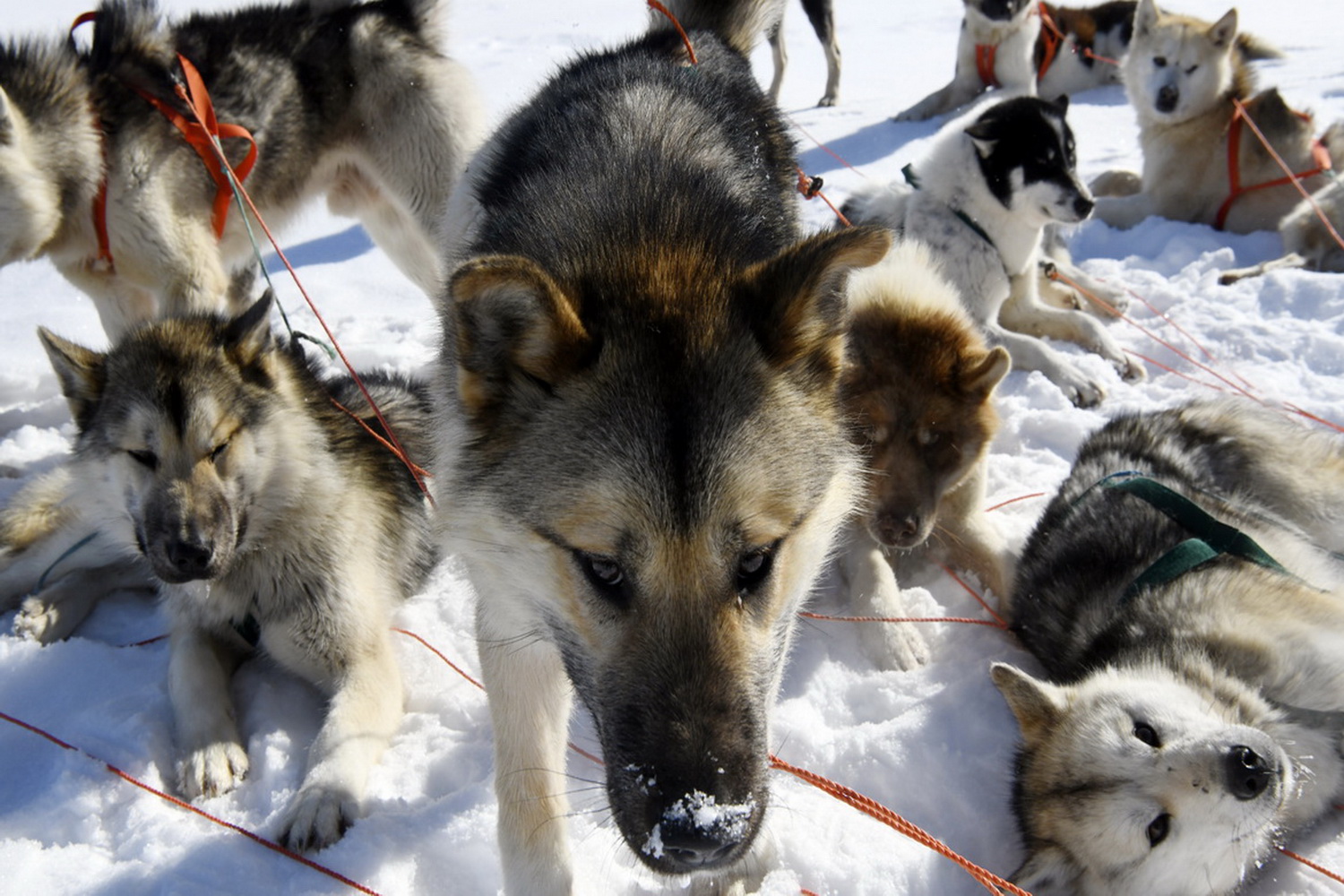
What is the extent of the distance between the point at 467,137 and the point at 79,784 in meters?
3.53

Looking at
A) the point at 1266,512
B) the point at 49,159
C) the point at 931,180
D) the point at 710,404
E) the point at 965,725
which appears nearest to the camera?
the point at 710,404

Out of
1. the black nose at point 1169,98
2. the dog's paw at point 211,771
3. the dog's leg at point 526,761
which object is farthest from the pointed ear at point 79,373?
the black nose at point 1169,98

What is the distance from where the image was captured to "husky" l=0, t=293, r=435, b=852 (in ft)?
8.97

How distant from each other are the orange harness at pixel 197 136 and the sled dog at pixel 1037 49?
6714 mm

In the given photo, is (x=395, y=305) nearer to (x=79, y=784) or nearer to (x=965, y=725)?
(x=79, y=784)

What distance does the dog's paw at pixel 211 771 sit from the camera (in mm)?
2539

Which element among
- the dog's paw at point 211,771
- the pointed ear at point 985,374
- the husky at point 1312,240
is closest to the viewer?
the dog's paw at point 211,771

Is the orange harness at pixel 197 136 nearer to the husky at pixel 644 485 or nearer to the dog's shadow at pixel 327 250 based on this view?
the dog's shadow at pixel 327 250

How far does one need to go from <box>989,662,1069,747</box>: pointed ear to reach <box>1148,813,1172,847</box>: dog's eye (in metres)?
0.32

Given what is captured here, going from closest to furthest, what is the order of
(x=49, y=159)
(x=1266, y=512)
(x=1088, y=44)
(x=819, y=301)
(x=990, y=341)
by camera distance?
(x=819, y=301)
(x=1266, y=512)
(x=49, y=159)
(x=990, y=341)
(x=1088, y=44)

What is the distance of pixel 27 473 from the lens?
13.4 feet

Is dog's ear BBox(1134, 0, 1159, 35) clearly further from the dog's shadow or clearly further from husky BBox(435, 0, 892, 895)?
husky BBox(435, 0, 892, 895)

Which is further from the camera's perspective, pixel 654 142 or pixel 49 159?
pixel 49 159

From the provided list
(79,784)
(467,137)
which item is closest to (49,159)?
(467,137)
